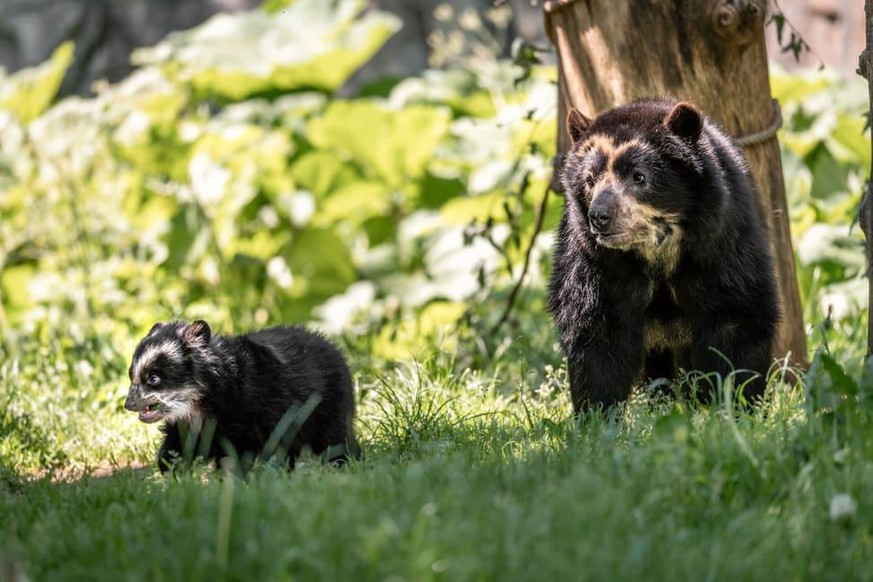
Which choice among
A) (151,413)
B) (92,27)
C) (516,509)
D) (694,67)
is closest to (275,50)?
(92,27)

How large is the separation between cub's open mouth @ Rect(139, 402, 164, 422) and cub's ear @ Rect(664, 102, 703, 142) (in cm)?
230

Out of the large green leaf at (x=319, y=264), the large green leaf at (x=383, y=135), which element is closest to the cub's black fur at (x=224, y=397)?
the large green leaf at (x=383, y=135)

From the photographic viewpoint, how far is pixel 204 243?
10.4 metres

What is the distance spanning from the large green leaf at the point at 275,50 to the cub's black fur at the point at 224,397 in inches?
231

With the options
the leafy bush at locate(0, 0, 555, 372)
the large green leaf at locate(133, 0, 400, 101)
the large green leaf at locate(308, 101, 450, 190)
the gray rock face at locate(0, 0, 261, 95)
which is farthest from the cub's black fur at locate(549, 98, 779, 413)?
the gray rock face at locate(0, 0, 261, 95)

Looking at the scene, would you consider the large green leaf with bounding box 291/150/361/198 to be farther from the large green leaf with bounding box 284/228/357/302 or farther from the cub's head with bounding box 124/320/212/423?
the cub's head with bounding box 124/320/212/423

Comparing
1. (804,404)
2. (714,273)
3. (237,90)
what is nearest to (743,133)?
(714,273)

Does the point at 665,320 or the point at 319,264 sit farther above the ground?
the point at 665,320

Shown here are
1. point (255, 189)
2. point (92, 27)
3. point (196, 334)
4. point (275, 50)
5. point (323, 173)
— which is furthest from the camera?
point (92, 27)

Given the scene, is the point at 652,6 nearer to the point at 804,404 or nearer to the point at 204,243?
the point at 804,404

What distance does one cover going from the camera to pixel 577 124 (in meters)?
5.28

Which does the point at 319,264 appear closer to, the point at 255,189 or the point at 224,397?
the point at 255,189

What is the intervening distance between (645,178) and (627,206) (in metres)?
0.16

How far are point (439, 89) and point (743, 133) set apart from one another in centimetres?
524
